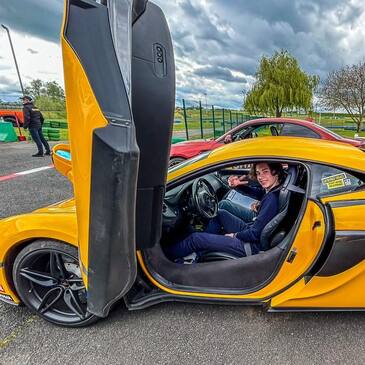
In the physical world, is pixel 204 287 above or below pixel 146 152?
below

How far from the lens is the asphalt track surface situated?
5.60 feet

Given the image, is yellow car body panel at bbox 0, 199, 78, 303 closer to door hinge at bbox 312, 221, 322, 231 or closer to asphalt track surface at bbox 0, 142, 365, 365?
asphalt track surface at bbox 0, 142, 365, 365

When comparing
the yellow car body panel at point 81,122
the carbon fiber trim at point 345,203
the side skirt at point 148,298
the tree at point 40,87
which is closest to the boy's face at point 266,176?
the carbon fiber trim at point 345,203

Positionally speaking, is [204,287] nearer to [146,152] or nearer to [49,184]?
[146,152]

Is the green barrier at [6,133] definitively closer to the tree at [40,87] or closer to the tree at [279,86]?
the tree at [279,86]

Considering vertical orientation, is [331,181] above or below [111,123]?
below

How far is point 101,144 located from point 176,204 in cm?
113

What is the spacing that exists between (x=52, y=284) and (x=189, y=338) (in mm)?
1042

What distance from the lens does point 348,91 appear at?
855 inches

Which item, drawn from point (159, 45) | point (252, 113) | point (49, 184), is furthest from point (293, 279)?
point (252, 113)

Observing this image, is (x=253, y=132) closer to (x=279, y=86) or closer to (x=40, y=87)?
(x=279, y=86)

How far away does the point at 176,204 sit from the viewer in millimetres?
2252

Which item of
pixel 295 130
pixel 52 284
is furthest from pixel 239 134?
pixel 52 284

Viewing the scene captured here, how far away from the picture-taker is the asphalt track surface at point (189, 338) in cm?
171
